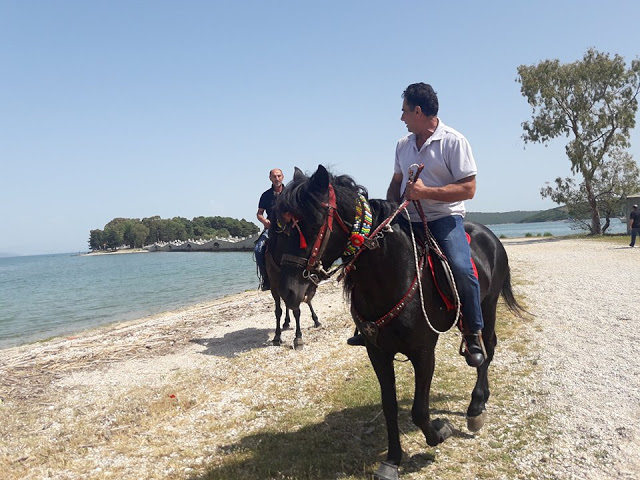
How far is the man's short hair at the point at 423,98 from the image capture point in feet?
12.3

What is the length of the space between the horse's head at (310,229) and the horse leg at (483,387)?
92.5 inches

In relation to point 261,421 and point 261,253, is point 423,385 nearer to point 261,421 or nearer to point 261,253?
point 261,421

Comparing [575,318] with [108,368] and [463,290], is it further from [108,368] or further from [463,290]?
[108,368]

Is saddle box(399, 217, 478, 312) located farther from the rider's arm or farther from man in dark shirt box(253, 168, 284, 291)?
man in dark shirt box(253, 168, 284, 291)

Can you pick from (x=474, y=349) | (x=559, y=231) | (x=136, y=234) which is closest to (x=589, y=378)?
(x=474, y=349)

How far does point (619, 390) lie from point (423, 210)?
3435 millimetres

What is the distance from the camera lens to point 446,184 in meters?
3.87

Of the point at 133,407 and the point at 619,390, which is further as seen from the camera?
the point at 133,407

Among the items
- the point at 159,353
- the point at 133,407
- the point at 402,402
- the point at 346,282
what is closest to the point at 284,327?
the point at 159,353

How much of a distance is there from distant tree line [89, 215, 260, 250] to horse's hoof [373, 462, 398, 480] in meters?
147

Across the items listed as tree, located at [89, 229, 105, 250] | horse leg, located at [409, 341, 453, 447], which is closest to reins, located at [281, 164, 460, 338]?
horse leg, located at [409, 341, 453, 447]

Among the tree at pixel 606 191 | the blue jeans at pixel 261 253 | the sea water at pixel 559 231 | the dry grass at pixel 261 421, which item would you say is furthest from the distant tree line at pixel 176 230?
the dry grass at pixel 261 421

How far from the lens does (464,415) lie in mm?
4922

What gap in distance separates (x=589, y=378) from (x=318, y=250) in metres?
4.52
